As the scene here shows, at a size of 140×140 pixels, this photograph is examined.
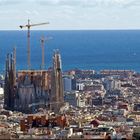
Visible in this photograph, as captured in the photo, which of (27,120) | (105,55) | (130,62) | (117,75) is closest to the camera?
(27,120)

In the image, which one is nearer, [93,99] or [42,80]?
[42,80]

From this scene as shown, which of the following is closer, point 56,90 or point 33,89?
point 56,90

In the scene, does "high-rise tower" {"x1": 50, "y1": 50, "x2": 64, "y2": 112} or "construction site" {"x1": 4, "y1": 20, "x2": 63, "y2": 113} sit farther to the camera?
"construction site" {"x1": 4, "y1": 20, "x2": 63, "y2": 113}

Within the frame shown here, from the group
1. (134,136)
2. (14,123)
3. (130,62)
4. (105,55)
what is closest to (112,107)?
(14,123)

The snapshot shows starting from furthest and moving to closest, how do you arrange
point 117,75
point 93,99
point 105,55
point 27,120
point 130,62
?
point 105,55 → point 130,62 → point 117,75 → point 93,99 → point 27,120

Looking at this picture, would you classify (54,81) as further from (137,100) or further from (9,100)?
(137,100)

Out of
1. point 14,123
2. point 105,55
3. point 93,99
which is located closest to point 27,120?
point 14,123

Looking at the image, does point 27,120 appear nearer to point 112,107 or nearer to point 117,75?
point 112,107

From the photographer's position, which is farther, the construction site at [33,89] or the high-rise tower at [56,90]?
the construction site at [33,89]

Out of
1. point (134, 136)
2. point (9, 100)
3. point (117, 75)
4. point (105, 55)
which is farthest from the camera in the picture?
point (105, 55)
